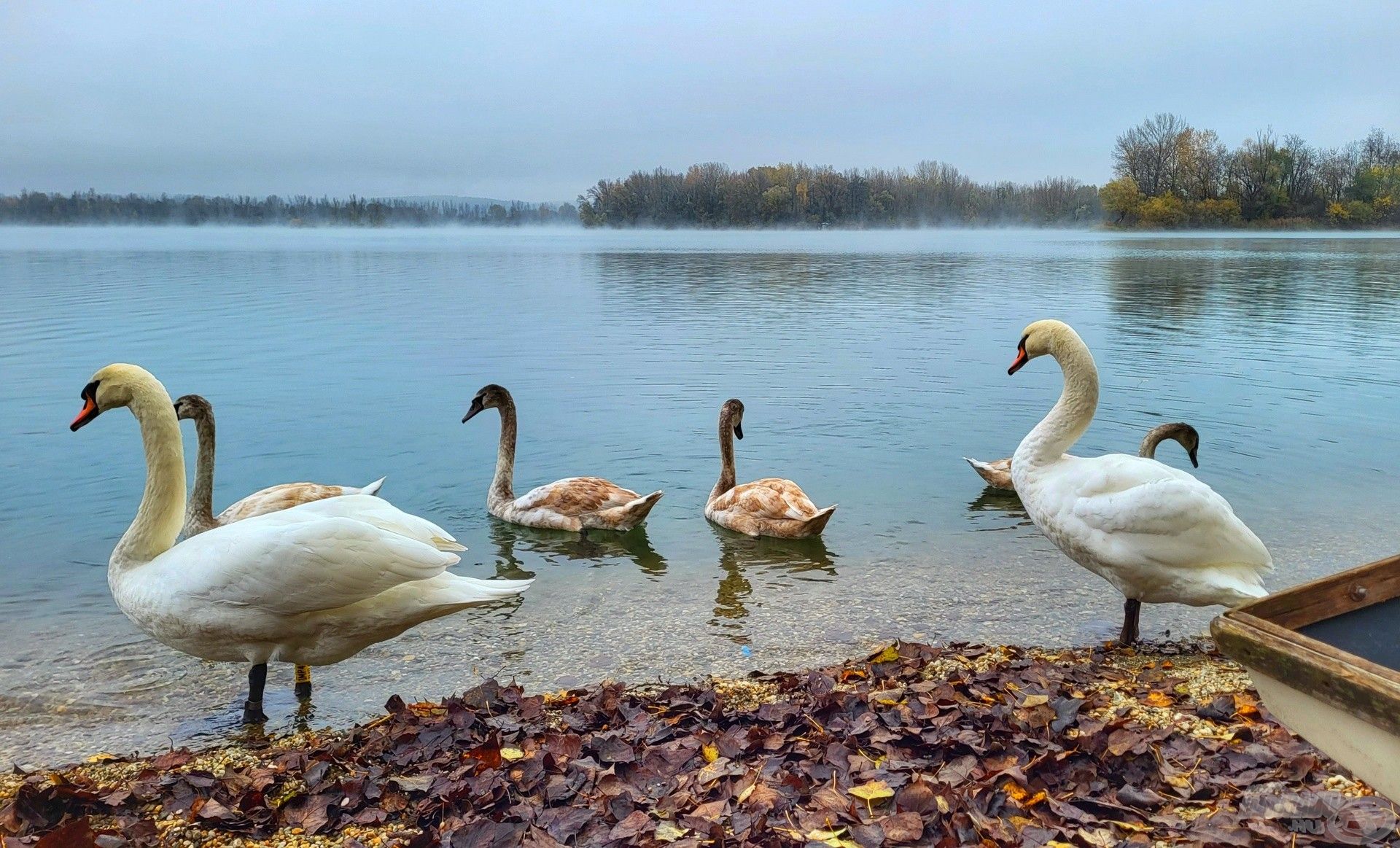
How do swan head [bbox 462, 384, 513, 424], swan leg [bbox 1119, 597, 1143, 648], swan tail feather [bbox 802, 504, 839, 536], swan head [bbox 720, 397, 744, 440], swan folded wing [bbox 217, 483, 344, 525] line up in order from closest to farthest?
1. swan leg [bbox 1119, 597, 1143, 648]
2. swan folded wing [bbox 217, 483, 344, 525]
3. swan tail feather [bbox 802, 504, 839, 536]
4. swan head [bbox 720, 397, 744, 440]
5. swan head [bbox 462, 384, 513, 424]

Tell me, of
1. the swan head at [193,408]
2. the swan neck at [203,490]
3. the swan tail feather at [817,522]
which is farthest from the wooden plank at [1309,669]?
the swan head at [193,408]

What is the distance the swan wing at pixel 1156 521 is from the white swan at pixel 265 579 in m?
3.13

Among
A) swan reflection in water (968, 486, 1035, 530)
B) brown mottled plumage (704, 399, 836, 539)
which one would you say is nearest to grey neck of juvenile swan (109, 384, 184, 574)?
brown mottled plumage (704, 399, 836, 539)

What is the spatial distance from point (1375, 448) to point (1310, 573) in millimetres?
5391

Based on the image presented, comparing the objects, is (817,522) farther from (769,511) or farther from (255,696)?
(255,696)

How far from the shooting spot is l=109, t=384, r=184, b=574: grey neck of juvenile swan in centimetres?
526

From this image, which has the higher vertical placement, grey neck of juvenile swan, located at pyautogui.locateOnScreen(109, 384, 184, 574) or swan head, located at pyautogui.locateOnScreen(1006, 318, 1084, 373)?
swan head, located at pyautogui.locateOnScreen(1006, 318, 1084, 373)

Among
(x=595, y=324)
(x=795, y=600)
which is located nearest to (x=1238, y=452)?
(x=795, y=600)

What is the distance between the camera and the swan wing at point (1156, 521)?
557 cm

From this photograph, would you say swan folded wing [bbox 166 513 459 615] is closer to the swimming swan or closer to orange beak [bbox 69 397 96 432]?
orange beak [bbox 69 397 96 432]

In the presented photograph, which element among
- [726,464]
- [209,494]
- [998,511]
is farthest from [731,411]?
[209,494]

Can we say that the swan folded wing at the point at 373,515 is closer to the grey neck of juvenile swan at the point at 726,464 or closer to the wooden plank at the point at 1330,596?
the wooden plank at the point at 1330,596

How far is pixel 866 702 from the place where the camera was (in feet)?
14.7

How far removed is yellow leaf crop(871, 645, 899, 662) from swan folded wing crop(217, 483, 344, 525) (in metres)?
4.51
